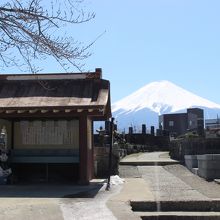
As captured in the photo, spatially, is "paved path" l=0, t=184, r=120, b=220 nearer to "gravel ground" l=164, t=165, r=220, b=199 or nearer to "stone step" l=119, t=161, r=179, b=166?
"gravel ground" l=164, t=165, r=220, b=199

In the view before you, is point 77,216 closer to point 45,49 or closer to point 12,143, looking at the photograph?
point 45,49

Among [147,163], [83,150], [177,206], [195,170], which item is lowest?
[177,206]

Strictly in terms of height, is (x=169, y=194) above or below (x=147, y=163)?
below

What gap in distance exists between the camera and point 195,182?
19281 millimetres

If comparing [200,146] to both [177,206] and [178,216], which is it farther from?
[178,216]

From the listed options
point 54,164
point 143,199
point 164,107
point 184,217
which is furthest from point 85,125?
point 164,107

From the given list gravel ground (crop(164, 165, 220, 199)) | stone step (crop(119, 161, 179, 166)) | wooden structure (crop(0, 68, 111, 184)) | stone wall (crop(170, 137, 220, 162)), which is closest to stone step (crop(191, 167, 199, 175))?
gravel ground (crop(164, 165, 220, 199))

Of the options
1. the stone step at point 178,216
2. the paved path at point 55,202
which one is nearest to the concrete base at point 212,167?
the paved path at point 55,202

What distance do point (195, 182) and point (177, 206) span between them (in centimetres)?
593

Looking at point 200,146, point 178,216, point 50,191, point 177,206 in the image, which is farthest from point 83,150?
point 200,146

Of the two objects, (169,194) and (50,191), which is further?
(50,191)

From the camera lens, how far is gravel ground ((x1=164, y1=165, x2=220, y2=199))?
15891 millimetres

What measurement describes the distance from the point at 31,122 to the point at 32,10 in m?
11.3

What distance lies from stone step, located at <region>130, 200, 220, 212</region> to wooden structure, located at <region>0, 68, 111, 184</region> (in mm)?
4764
